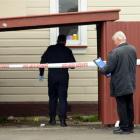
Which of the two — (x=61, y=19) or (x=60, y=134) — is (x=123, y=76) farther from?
(x=61, y=19)

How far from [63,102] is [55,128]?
634mm

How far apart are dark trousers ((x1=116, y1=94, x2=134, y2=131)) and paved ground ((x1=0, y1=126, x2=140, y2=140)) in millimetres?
214

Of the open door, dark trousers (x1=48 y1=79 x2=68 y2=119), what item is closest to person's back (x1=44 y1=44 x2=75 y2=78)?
dark trousers (x1=48 y1=79 x2=68 y2=119)

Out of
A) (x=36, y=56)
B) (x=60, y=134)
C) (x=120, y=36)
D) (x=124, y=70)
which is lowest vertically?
(x=60, y=134)

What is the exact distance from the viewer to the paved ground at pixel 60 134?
10.8 meters

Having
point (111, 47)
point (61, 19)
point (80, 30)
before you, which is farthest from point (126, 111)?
point (80, 30)

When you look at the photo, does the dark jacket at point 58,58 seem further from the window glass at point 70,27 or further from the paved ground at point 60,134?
the window glass at point 70,27

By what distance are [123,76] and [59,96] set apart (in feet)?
6.81

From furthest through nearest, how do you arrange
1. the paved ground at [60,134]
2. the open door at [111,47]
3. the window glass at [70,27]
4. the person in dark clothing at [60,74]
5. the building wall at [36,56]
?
the window glass at [70,27], the building wall at [36,56], the person in dark clothing at [60,74], the open door at [111,47], the paved ground at [60,134]

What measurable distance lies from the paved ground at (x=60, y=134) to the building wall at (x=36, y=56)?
2.55 metres

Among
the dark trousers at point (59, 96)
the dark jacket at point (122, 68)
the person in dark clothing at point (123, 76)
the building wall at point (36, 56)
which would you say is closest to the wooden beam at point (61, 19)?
the person in dark clothing at point (123, 76)

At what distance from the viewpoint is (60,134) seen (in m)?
11.3

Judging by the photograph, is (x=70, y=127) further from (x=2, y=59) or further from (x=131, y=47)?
(x=2, y=59)

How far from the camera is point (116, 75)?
36.1 ft
